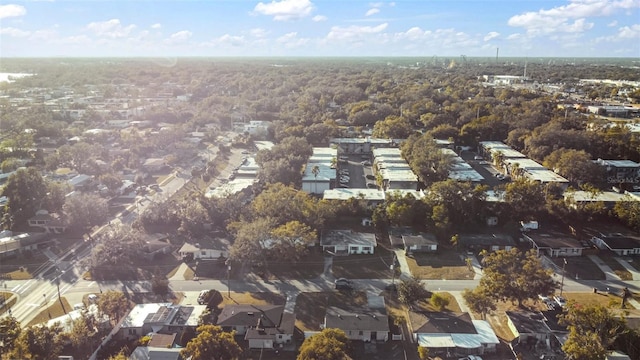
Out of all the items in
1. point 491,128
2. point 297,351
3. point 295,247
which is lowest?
point 297,351

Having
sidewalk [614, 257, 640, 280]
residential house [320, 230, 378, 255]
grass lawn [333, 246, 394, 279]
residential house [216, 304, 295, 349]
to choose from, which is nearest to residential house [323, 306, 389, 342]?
residential house [216, 304, 295, 349]

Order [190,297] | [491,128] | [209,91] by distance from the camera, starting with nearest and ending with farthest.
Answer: [190,297] → [491,128] → [209,91]

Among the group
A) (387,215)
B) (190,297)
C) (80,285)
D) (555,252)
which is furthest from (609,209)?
(80,285)

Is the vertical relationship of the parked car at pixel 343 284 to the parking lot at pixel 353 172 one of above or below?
below

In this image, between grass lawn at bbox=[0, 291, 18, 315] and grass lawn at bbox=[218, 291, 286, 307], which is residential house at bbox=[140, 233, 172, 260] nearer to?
grass lawn at bbox=[218, 291, 286, 307]

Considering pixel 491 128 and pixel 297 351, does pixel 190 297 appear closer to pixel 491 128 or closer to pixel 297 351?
pixel 297 351

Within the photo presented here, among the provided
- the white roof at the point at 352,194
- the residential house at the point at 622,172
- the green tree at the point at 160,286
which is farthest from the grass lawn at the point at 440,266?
the residential house at the point at 622,172

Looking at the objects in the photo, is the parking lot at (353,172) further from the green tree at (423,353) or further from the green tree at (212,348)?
the green tree at (212,348)
